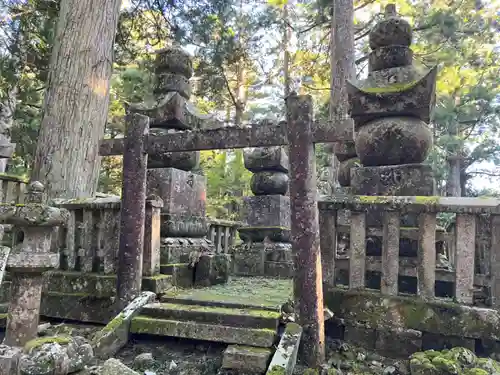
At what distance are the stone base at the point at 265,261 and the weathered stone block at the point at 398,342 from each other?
3.23m

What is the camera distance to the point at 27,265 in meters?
2.92

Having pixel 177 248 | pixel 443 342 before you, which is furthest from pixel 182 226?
pixel 443 342

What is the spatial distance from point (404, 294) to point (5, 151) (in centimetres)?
614

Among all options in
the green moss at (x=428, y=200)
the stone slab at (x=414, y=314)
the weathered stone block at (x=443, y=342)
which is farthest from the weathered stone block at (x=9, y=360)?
the green moss at (x=428, y=200)

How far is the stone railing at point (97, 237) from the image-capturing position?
4.32 meters

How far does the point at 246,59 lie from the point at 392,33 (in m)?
10.9

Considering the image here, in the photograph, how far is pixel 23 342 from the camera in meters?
2.92

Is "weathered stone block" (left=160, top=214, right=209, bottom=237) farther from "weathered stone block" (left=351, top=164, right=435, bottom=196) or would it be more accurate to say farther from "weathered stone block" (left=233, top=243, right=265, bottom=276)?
"weathered stone block" (left=351, top=164, right=435, bottom=196)

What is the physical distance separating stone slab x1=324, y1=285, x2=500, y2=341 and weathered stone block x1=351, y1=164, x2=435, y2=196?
1.14 meters

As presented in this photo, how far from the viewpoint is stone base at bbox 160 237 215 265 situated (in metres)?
4.73

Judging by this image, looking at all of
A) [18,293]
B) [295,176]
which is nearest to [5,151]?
[18,293]

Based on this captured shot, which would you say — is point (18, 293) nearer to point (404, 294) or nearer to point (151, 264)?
point (151, 264)

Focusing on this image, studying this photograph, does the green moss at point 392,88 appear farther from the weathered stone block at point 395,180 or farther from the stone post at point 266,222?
the stone post at point 266,222

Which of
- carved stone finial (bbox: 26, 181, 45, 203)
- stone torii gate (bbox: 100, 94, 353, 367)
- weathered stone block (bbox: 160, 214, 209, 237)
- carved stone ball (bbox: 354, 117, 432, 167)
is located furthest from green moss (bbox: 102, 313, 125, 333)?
carved stone ball (bbox: 354, 117, 432, 167)
